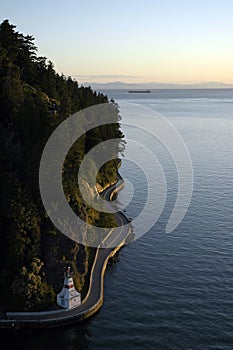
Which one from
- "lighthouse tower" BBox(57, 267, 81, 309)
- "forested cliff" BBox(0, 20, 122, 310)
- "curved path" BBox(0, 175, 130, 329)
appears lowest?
"curved path" BBox(0, 175, 130, 329)

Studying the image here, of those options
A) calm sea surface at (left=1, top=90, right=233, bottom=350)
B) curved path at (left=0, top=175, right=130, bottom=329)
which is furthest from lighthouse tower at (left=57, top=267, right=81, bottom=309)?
A: calm sea surface at (left=1, top=90, right=233, bottom=350)

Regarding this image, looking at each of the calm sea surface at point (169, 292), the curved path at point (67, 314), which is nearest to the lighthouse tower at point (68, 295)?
the curved path at point (67, 314)

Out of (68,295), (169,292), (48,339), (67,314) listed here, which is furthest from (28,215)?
(169,292)

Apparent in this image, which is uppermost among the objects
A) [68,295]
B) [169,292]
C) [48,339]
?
[68,295]

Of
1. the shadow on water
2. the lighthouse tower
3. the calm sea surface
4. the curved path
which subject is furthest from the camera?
the lighthouse tower

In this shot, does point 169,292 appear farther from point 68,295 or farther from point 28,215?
point 28,215

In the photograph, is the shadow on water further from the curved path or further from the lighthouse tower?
the lighthouse tower

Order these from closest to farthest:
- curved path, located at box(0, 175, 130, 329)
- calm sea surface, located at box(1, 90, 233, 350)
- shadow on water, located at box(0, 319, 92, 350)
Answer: shadow on water, located at box(0, 319, 92, 350) < calm sea surface, located at box(1, 90, 233, 350) < curved path, located at box(0, 175, 130, 329)
